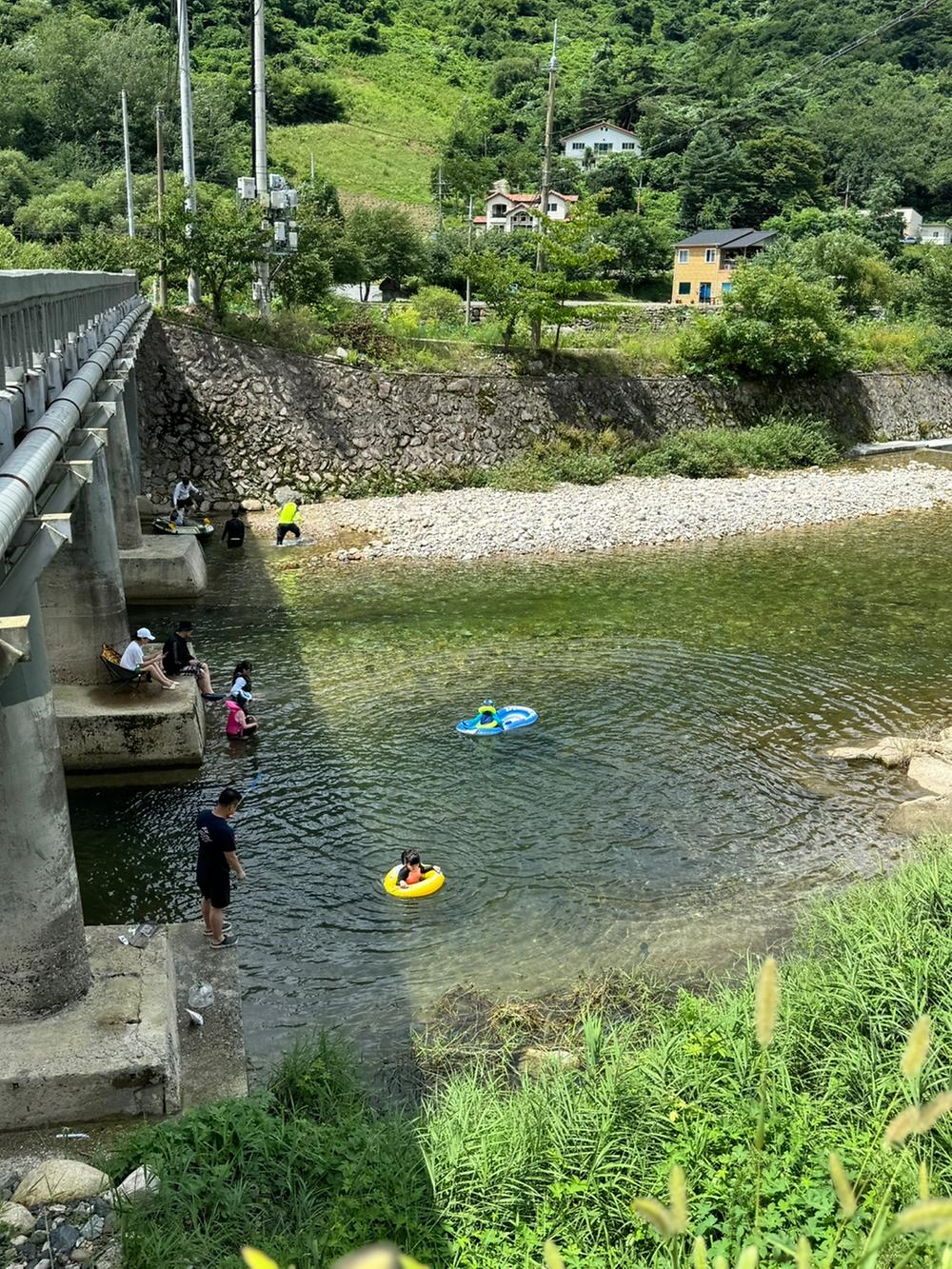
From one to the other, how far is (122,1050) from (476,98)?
412ft

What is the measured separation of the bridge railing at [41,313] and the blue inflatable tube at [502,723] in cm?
731

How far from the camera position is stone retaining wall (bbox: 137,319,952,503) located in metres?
29.4

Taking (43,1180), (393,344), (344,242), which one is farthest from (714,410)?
(43,1180)

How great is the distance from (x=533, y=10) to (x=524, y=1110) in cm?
16295

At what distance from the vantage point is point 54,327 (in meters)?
11.1

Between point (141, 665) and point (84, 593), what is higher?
point (84, 593)

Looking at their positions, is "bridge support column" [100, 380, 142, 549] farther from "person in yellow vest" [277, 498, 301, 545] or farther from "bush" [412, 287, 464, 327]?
"bush" [412, 287, 464, 327]

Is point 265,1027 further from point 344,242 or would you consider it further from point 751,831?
point 344,242

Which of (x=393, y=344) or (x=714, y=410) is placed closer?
(x=393, y=344)

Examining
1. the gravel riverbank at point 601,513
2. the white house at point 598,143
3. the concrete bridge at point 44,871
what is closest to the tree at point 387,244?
the gravel riverbank at point 601,513

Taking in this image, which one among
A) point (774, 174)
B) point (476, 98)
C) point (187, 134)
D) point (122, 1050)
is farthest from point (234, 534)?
point (476, 98)

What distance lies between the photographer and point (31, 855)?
25.8ft

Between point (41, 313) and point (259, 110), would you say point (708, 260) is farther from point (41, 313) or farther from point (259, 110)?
point (41, 313)

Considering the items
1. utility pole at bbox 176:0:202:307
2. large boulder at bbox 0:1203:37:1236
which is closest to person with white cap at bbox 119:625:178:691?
large boulder at bbox 0:1203:37:1236
